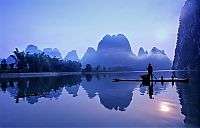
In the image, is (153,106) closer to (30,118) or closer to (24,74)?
(30,118)

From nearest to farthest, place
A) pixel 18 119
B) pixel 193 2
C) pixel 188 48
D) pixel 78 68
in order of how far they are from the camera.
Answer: pixel 18 119 → pixel 78 68 → pixel 188 48 → pixel 193 2

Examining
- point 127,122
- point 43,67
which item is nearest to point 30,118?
point 127,122

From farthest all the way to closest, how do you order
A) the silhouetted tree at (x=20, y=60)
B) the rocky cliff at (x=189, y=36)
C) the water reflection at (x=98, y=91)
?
the rocky cliff at (x=189, y=36)
the silhouetted tree at (x=20, y=60)
the water reflection at (x=98, y=91)

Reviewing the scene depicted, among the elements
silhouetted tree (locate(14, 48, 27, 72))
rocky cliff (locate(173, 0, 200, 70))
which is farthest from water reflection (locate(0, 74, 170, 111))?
rocky cliff (locate(173, 0, 200, 70))

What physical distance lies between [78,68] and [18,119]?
113 metres

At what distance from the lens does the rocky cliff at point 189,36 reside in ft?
423

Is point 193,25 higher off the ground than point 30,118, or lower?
higher

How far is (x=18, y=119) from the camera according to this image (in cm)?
1322

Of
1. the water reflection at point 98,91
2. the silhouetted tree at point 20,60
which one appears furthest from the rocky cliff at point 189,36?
the water reflection at point 98,91

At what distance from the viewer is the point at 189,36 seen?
14362cm

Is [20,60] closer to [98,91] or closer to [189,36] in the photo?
[98,91]

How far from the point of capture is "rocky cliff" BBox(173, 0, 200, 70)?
12899 centimetres

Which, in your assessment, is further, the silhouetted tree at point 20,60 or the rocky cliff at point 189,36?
the rocky cliff at point 189,36

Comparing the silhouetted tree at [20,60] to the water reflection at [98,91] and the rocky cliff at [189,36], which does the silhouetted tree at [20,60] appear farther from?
the rocky cliff at [189,36]
